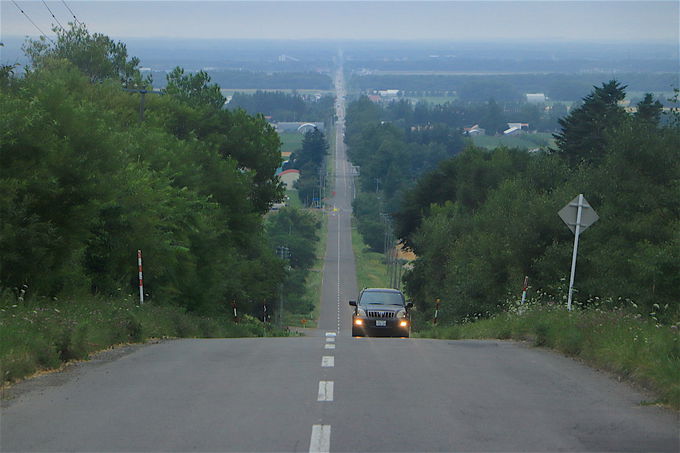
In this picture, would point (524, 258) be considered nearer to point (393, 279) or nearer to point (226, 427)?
point (226, 427)

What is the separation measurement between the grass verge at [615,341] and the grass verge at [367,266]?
71.3 metres

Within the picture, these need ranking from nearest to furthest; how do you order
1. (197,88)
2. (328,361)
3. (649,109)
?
(328,361)
(197,88)
(649,109)

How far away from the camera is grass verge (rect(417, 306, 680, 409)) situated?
10914mm

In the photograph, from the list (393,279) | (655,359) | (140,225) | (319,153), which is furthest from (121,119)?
(319,153)

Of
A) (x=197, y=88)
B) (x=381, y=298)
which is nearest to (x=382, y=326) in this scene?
(x=381, y=298)

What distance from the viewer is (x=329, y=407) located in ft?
32.0

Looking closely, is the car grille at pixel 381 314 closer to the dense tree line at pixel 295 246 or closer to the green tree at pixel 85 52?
the dense tree line at pixel 295 246

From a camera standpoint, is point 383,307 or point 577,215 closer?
point 577,215

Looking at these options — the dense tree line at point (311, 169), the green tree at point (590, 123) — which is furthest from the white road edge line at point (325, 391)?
the dense tree line at point (311, 169)

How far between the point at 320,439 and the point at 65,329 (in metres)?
6.89

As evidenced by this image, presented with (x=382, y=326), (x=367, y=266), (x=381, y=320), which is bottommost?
(x=367, y=266)

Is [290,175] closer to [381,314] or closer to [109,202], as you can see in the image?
[381,314]

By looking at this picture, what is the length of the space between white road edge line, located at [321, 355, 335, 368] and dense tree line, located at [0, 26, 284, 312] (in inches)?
326

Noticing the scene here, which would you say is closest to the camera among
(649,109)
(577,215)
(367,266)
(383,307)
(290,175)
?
(577,215)
